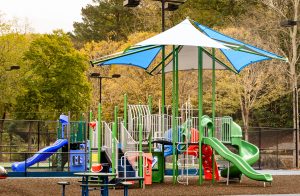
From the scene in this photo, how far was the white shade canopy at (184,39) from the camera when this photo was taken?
79.9 feet

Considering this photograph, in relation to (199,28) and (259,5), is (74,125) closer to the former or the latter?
(199,28)

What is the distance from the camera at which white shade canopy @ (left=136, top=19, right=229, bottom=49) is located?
79.9 feet

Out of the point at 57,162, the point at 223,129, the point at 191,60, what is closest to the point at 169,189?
the point at 223,129

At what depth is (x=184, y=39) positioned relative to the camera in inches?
985

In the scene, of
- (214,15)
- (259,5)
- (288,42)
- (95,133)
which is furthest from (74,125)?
(214,15)

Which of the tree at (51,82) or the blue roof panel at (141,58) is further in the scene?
the tree at (51,82)

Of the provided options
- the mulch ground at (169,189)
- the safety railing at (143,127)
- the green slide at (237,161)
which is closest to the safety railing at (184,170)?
the mulch ground at (169,189)

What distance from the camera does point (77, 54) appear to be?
174ft

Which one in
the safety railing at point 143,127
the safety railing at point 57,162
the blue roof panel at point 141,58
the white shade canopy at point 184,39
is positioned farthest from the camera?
the safety railing at point 57,162

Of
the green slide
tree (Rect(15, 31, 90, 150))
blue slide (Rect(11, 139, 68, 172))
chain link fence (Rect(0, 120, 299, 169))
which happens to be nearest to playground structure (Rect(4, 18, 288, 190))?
the green slide

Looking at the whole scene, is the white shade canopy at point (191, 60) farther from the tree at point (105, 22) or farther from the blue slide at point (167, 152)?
the tree at point (105, 22)

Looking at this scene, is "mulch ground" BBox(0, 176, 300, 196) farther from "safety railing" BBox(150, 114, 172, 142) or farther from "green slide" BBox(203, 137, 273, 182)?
"safety railing" BBox(150, 114, 172, 142)

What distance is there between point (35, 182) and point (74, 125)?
7.40 meters

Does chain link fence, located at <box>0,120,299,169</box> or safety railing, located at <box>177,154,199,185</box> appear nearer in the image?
safety railing, located at <box>177,154,199,185</box>
